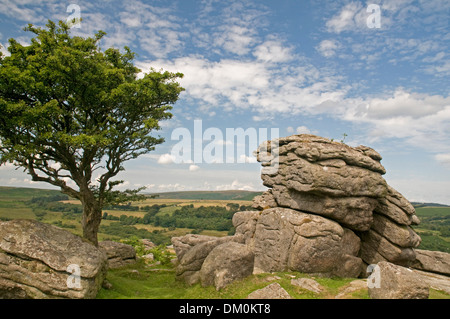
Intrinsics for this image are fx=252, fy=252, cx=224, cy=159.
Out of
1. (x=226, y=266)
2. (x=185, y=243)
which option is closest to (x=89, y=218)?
Result: (x=185, y=243)

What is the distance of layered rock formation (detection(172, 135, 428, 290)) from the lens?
83.8ft

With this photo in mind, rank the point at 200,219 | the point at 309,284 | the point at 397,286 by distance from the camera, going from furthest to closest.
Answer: the point at 200,219
the point at 309,284
the point at 397,286

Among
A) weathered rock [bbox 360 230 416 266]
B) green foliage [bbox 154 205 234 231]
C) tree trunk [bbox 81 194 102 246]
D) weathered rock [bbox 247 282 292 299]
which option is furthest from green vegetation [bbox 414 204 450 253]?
tree trunk [bbox 81 194 102 246]

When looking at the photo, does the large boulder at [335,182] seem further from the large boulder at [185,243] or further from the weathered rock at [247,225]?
the large boulder at [185,243]

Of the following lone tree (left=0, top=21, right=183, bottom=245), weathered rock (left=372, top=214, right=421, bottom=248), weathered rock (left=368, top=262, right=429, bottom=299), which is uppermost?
lone tree (left=0, top=21, right=183, bottom=245)

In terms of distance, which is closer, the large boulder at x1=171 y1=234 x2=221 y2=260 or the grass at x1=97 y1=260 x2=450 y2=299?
the grass at x1=97 y1=260 x2=450 y2=299

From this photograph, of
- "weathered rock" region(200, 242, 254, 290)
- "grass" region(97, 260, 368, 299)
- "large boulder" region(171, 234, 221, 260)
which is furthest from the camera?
"large boulder" region(171, 234, 221, 260)

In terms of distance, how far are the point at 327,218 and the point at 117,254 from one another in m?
27.3

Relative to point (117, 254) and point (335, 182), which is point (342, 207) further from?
point (117, 254)

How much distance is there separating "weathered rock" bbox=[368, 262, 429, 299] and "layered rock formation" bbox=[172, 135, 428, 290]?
7074mm

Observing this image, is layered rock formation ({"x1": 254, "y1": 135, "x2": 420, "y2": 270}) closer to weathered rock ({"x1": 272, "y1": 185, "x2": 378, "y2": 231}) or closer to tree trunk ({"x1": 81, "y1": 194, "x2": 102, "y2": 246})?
weathered rock ({"x1": 272, "y1": 185, "x2": 378, "y2": 231})

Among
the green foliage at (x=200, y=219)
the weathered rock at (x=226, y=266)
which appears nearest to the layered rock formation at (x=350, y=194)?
the weathered rock at (x=226, y=266)

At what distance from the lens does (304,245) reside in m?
24.9
